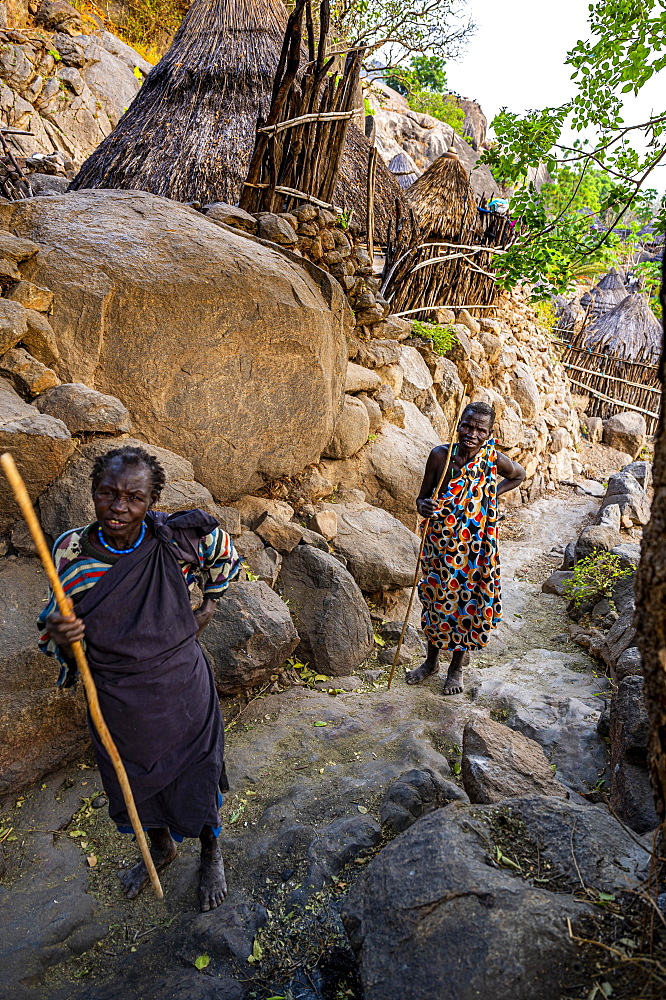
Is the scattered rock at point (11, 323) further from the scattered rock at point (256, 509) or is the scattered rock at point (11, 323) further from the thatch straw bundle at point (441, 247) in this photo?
the thatch straw bundle at point (441, 247)

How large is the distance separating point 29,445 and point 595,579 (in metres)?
4.31

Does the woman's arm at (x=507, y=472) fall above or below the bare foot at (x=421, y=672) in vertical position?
above

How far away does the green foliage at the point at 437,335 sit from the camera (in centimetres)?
738

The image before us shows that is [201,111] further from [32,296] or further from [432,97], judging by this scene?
[432,97]

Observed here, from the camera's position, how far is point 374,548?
477cm

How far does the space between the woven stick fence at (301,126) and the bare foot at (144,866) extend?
4667mm

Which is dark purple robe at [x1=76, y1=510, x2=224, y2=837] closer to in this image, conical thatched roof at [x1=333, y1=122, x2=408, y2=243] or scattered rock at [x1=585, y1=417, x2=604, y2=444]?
conical thatched roof at [x1=333, y1=122, x2=408, y2=243]

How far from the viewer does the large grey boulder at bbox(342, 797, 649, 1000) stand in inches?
61.5

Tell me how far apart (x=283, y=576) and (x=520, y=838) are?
8.23 ft

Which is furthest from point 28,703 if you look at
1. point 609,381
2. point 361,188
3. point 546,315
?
point 609,381

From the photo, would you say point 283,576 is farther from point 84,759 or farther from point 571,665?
point 571,665

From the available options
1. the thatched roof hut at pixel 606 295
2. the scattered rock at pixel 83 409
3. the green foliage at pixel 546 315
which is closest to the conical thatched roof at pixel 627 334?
the thatched roof hut at pixel 606 295

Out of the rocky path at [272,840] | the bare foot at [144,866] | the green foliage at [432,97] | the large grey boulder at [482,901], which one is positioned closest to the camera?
the large grey boulder at [482,901]

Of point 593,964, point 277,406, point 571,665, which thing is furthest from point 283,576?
point 593,964
